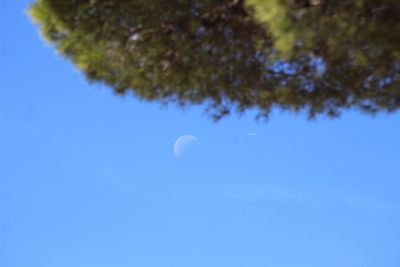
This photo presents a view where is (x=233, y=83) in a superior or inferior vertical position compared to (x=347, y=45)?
superior

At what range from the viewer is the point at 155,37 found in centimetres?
561

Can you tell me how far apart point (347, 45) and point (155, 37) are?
1.62m

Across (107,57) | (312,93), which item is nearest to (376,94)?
(312,93)

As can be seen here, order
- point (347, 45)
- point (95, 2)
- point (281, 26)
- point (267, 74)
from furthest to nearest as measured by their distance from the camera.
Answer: point (267, 74)
point (95, 2)
point (347, 45)
point (281, 26)

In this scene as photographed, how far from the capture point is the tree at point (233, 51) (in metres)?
4.98

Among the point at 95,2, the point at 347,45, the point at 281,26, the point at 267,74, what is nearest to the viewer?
the point at 281,26

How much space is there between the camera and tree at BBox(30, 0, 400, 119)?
4.98 m

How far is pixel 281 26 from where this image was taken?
4.68 meters

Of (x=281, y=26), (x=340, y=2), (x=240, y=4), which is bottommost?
(x=281, y=26)

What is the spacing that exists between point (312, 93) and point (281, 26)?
137 centimetres

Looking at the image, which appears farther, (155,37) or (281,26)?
(155,37)

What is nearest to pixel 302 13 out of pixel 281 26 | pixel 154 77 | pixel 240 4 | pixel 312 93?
pixel 281 26

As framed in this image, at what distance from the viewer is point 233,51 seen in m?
5.82

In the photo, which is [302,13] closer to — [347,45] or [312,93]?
[347,45]
